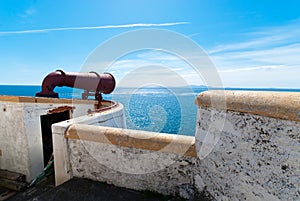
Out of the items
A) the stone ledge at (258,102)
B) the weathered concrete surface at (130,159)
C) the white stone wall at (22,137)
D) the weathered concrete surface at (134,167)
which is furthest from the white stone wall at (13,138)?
the stone ledge at (258,102)

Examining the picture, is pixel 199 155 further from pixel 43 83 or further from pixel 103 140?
pixel 43 83

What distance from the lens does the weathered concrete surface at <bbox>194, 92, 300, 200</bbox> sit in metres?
1.73

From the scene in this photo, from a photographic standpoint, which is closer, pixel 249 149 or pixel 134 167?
pixel 249 149

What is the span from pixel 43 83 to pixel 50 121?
222cm

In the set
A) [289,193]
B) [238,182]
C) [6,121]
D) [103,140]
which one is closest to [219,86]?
[238,182]

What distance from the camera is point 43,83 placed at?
26.5 feet

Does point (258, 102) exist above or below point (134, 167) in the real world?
above

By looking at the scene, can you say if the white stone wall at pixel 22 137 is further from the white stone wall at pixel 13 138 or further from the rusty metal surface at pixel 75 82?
the rusty metal surface at pixel 75 82

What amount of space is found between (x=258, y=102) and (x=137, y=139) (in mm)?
1715

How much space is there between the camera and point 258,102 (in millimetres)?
1865

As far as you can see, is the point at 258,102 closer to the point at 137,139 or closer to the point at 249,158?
the point at 249,158

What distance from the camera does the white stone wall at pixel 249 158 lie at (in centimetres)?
175

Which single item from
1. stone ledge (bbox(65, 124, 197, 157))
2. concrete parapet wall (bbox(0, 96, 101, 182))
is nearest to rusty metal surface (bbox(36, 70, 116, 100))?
concrete parapet wall (bbox(0, 96, 101, 182))

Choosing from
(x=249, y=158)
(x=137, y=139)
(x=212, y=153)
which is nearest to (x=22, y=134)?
(x=137, y=139)
